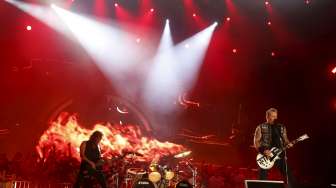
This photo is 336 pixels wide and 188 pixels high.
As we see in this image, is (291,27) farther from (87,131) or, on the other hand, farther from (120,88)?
(87,131)

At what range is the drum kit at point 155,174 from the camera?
29.7ft

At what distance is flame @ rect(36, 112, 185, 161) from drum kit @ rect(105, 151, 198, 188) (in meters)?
2.94

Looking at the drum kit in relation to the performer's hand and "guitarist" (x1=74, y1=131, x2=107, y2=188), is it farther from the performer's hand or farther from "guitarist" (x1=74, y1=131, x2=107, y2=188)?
the performer's hand

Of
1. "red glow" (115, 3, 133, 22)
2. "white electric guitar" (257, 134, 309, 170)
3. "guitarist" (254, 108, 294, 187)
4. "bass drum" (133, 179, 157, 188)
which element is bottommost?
"bass drum" (133, 179, 157, 188)

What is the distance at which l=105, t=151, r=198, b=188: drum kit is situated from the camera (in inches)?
356

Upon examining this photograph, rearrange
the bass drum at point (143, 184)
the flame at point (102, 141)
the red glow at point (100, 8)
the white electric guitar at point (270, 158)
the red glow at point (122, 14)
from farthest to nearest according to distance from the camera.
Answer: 1. the red glow at point (122, 14)
2. the red glow at point (100, 8)
3. the flame at point (102, 141)
4. the bass drum at point (143, 184)
5. the white electric guitar at point (270, 158)

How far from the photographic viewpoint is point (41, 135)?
42.5 feet

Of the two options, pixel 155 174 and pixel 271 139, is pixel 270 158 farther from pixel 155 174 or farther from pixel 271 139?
pixel 155 174

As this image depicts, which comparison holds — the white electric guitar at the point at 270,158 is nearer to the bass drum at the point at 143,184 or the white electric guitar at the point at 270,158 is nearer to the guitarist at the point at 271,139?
the guitarist at the point at 271,139

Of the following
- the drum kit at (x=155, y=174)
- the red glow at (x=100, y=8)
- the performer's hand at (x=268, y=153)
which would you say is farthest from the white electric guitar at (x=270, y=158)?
the red glow at (x=100, y=8)

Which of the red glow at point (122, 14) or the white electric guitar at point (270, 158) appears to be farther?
the red glow at point (122, 14)

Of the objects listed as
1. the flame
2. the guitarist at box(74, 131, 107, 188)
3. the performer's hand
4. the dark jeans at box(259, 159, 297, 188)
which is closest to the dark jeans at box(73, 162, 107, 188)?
the guitarist at box(74, 131, 107, 188)

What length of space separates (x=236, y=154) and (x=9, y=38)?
820 centimetres

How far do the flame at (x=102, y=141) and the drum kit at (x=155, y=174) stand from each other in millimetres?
2942
